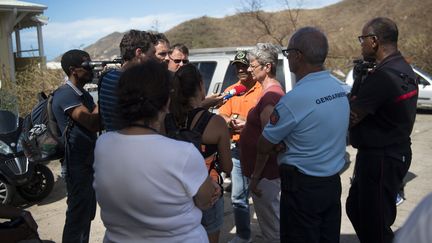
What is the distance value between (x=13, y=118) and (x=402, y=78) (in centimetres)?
508

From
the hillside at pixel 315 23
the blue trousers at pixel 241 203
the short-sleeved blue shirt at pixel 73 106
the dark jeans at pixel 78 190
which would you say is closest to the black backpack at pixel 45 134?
the short-sleeved blue shirt at pixel 73 106

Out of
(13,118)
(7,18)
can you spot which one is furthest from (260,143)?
(7,18)

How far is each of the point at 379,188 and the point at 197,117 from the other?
155cm

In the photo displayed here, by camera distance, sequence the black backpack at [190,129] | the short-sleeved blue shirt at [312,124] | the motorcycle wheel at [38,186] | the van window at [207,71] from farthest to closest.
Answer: the van window at [207,71], the motorcycle wheel at [38,186], the short-sleeved blue shirt at [312,124], the black backpack at [190,129]

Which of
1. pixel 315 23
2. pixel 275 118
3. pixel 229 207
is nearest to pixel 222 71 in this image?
pixel 229 207

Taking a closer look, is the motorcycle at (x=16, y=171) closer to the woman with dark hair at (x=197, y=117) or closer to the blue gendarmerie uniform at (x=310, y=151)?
the woman with dark hair at (x=197, y=117)

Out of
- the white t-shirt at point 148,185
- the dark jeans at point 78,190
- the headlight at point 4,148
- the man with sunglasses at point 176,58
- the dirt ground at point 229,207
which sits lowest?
the dirt ground at point 229,207

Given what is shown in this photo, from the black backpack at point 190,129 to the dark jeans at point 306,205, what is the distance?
Result: 633 mm

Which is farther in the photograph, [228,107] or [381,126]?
[228,107]

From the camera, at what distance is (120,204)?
183cm

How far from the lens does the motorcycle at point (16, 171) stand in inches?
207

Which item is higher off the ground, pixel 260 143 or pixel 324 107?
pixel 324 107

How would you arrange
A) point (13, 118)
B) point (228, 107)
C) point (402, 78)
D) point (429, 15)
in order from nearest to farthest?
1. point (402, 78)
2. point (228, 107)
3. point (13, 118)
4. point (429, 15)

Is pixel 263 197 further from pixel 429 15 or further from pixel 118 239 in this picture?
pixel 429 15
